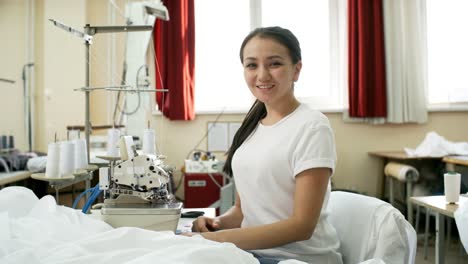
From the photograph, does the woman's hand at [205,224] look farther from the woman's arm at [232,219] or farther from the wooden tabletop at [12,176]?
the wooden tabletop at [12,176]

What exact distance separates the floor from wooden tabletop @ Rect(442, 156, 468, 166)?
0.72m

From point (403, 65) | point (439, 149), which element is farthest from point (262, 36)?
point (403, 65)

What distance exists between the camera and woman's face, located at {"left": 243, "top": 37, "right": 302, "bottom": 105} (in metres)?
1.20

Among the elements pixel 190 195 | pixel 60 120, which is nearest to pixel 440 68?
pixel 190 195

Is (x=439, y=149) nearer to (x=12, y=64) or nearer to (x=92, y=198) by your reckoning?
(x=92, y=198)

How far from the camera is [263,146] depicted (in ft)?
3.95

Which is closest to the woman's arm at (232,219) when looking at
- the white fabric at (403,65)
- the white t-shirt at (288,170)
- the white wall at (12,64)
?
the white t-shirt at (288,170)

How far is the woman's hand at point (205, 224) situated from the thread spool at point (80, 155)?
0.65m

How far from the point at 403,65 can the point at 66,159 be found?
11.3 ft

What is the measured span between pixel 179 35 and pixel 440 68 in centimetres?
270

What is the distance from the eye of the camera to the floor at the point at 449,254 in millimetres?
2920

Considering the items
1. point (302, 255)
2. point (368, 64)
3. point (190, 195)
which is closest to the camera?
point (302, 255)

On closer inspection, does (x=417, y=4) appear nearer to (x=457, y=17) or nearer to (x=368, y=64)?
(x=457, y=17)

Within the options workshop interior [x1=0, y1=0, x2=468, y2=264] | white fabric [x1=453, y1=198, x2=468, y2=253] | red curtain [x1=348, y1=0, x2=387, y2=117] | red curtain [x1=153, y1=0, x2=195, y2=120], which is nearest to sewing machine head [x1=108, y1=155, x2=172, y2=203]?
white fabric [x1=453, y1=198, x2=468, y2=253]
